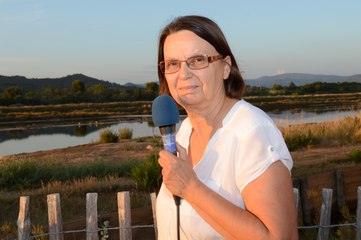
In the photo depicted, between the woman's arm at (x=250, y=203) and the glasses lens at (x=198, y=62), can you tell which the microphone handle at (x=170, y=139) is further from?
the glasses lens at (x=198, y=62)

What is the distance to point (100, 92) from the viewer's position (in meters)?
82.5

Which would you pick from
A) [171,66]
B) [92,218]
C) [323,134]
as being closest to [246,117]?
[171,66]

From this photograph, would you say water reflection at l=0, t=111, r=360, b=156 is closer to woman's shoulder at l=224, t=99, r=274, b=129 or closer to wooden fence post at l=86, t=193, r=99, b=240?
wooden fence post at l=86, t=193, r=99, b=240

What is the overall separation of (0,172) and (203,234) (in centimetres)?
965

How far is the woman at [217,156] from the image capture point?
1.82 m

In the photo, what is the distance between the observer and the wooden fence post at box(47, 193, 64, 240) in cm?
470

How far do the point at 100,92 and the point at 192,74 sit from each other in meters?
81.4

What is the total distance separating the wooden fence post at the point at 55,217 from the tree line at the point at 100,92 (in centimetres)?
6462

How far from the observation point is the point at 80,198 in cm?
812

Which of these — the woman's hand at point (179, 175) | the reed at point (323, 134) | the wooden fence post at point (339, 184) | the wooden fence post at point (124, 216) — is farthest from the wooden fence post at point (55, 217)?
the reed at point (323, 134)

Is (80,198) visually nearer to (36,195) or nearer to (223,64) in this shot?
(36,195)

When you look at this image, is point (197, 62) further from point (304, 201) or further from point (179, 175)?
point (304, 201)

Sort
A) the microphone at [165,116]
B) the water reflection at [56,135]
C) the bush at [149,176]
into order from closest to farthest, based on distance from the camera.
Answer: the microphone at [165,116], the bush at [149,176], the water reflection at [56,135]

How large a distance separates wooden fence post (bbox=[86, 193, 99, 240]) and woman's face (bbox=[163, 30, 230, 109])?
2745mm
